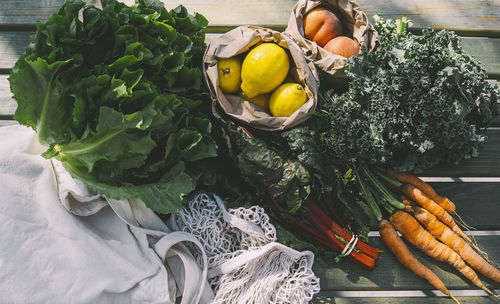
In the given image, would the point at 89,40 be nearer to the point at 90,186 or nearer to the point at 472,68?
the point at 90,186

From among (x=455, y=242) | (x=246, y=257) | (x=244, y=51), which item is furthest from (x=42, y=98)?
(x=455, y=242)

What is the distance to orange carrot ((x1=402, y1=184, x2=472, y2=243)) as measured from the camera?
150 cm

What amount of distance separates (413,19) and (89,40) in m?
1.40

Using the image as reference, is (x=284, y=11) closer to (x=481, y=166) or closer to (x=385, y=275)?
(x=481, y=166)

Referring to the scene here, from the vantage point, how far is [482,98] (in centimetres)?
135

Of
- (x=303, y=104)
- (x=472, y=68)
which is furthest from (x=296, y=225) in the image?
(x=472, y=68)

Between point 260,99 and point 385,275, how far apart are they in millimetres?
825

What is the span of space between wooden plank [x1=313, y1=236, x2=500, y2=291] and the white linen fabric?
116 millimetres

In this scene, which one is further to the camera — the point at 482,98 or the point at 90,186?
the point at 482,98

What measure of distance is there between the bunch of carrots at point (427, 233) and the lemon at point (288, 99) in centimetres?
46

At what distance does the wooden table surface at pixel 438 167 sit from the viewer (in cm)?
145

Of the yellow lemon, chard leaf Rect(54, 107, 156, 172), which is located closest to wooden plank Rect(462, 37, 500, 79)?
the yellow lemon

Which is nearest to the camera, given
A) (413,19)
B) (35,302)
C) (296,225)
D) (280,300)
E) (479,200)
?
(35,302)

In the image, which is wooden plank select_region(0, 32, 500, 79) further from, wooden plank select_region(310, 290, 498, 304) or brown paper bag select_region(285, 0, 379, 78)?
wooden plank select_region(310, 290, 498, 304)
